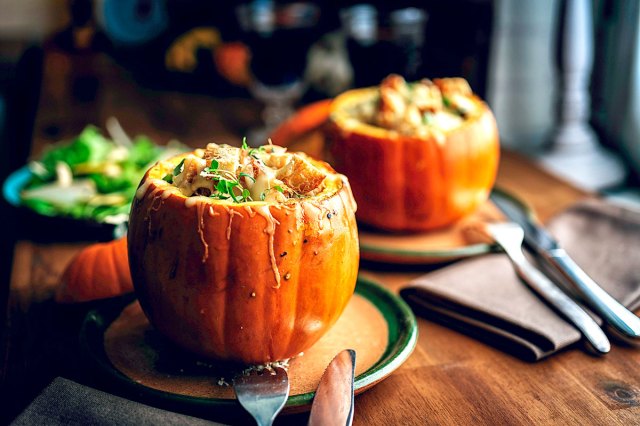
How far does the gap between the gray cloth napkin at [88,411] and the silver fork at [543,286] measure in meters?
0.50

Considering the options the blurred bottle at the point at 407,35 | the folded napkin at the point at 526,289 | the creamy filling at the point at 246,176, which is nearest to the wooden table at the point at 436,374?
the folded napkin at the point at 526,289

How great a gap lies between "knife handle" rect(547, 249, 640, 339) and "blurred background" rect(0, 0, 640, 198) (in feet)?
2.49

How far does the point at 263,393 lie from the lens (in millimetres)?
773

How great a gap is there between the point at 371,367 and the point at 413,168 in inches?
17.5

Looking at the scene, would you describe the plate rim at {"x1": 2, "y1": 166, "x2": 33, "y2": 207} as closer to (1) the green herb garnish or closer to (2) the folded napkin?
(1) the green herb garnish

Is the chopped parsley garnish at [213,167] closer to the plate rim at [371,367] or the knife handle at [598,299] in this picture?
the plate rim at [371,367]

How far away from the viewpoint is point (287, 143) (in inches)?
62.5

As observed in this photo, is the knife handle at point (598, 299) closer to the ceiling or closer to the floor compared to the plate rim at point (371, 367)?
closer to the floor

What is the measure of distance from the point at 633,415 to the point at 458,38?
143cm

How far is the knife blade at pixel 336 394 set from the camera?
2.42 feet

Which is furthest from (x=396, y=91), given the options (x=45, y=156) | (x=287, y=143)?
(x=45, y=156)

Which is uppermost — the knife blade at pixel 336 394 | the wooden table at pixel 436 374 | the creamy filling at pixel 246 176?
the creamy filling at pixel 246 176

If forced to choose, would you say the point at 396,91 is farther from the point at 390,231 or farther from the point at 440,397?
the point at 440,397

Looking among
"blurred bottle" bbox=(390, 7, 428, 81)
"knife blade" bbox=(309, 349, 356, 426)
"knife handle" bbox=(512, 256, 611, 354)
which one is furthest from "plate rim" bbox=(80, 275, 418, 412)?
"blurred bottle" bbox=(390, 7, 428, 81)
